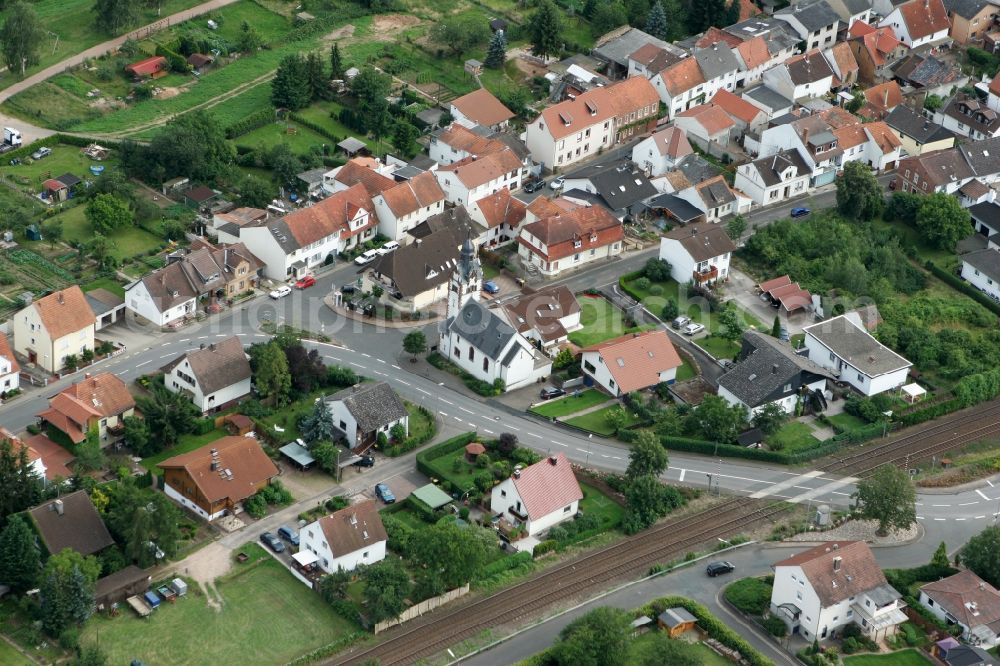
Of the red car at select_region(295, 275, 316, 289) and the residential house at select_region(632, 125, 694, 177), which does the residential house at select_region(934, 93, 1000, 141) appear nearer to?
the residential house at select_region(632, 125, 694, 177)

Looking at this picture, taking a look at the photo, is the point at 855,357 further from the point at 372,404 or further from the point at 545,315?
the point at 372,404

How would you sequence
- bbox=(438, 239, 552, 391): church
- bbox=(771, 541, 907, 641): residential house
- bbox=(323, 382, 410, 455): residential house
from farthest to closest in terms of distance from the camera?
bbox=(438, 239, 552, 391): church < bbox=(323, 382, 410, 455): residential house < bbox=(771, 541, 907, 641): residential house

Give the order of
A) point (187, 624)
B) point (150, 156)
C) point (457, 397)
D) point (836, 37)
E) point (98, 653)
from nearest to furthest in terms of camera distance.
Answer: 1. point (98, 653)
2. point (187, 624)
3. point (457, 397)
4. point (150, 156)
5. point (836, 37)

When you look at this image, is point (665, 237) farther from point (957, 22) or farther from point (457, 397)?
point (957, 22)

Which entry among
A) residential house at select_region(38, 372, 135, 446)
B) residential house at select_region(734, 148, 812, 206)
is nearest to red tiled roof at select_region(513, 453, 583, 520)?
residential house at select_region(38, 372, 135, 446)

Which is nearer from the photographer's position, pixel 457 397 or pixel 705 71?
pixel 457 397

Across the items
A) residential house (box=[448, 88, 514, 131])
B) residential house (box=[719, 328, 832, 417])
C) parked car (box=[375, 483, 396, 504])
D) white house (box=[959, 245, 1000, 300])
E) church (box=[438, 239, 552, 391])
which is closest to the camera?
parked car (box=[375, 483, 396, 504])

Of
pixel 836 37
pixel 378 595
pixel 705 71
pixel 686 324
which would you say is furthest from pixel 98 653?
pixel 836 37
